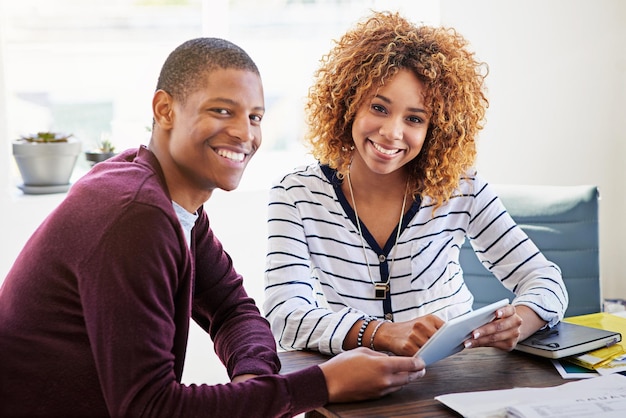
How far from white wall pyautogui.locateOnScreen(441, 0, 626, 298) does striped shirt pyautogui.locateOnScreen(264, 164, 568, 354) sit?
141cm

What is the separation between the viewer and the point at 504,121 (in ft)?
11.1

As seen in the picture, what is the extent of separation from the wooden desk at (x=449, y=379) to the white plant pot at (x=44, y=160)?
1.53m

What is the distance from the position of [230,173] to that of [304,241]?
22.0 inches

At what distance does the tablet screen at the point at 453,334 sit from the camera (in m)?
1.39

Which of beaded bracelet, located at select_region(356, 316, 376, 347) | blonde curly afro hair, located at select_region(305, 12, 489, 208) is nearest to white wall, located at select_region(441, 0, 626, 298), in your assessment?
blonde curly afro hair, located at select_region(305, 12, 489, 208)

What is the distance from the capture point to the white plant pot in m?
2.83

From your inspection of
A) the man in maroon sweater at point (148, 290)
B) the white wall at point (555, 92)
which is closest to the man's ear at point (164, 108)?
the man in maroon sweater at point (148, 290)

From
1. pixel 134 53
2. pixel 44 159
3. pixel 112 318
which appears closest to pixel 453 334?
pixel 112 318

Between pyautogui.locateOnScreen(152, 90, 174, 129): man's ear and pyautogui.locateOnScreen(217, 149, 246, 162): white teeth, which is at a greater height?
pyautogui.locateOnScreen(152, 90, 174, 129): man's ear

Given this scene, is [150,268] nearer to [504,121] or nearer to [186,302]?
[186,302]

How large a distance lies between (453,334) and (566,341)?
32 cm

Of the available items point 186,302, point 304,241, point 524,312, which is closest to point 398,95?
point 304,241

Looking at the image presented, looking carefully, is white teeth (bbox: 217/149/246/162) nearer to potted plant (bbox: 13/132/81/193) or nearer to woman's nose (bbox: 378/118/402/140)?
woman's nose (bbox: 378/118/402/140)

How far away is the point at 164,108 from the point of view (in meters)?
1.40
